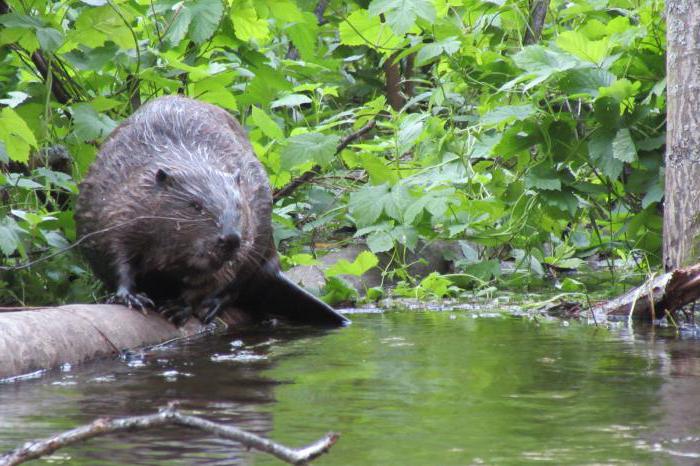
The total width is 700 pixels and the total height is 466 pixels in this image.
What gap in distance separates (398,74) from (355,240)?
293cm

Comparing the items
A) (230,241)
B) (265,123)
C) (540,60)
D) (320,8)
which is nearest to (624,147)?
(540,60)

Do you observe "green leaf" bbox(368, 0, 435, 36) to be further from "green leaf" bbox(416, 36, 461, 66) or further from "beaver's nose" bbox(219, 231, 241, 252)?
"beaver's nose" bbox(219, 231, 241, 252)

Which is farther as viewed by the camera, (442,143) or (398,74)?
(398,74)

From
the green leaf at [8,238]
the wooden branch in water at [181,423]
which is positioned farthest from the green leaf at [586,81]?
the wooden branch in water at [181,423]

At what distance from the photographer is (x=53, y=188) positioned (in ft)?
18.5

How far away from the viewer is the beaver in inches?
178

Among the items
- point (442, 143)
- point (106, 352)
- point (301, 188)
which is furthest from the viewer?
point (301, 188)

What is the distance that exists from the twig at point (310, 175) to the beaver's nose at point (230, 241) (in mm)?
2455

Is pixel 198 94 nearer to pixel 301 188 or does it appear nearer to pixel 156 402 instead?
pixel 301 188

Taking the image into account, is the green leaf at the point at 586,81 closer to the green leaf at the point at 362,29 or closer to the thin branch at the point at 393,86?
the green leaf at the point at 362,29

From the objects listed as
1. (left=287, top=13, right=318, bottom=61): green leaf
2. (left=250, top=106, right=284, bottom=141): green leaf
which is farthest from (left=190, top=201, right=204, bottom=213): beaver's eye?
(left=287, top=13, right=318, bottom=61): green leaf

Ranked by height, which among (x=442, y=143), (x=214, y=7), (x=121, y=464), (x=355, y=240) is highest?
(x=214, y=7)

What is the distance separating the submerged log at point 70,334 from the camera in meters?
3.51

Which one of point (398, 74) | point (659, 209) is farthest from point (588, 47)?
point (398, 74)
